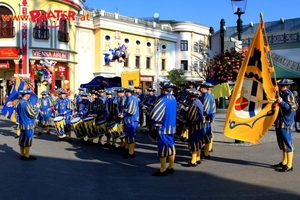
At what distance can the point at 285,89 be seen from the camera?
7652 mm

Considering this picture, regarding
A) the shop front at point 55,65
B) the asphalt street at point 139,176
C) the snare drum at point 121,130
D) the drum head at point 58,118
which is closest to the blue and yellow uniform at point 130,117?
the asphalt street at point 139,176

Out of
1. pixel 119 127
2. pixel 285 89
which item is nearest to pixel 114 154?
pixel 119 127

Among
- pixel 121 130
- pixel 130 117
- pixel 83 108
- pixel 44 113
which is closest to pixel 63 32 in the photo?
pixel 44 113

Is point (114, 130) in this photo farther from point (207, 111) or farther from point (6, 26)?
point (6, 26)

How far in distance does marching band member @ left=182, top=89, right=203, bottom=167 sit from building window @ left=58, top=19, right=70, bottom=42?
27.2 m

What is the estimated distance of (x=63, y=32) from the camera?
109 ft

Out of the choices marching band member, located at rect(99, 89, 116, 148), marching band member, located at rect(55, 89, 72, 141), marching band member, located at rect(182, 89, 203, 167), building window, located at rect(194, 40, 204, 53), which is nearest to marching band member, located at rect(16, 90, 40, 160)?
marching band member, located at rect(99, 89, 116, 148)

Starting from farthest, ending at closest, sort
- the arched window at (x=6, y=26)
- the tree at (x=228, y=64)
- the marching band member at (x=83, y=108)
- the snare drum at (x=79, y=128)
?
the arched window at (x=6, y=26)
the tree at (x=228, y=64)
the marching band member at (x=83, y=108)
the snare drum at (x=79, y=128)

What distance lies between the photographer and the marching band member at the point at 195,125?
8.05 metres

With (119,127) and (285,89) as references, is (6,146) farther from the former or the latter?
(285,89)

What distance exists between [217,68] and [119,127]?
20.3ft

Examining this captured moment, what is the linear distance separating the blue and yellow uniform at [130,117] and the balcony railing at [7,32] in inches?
972

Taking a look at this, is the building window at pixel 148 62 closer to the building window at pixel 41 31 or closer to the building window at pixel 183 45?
the building window at pixel 183 45

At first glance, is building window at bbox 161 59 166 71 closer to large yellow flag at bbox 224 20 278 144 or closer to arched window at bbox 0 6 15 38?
arched window at bbox 0 6 15 38
